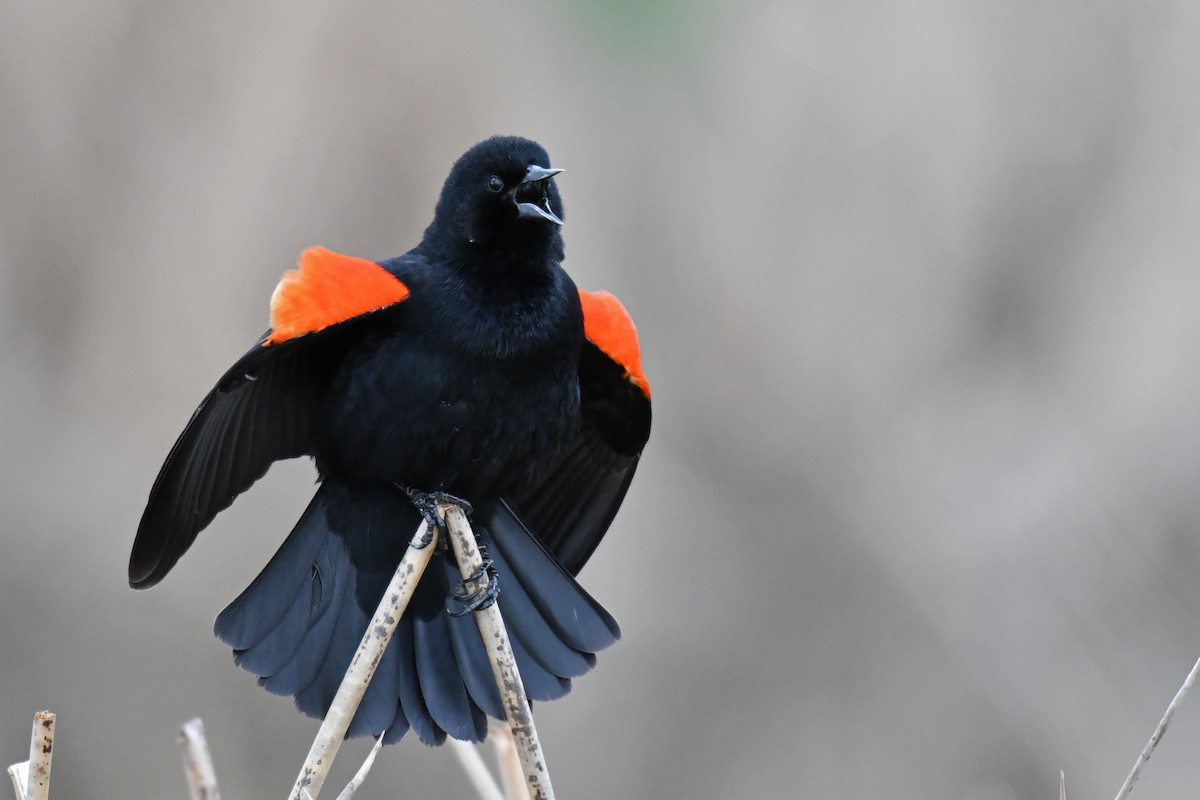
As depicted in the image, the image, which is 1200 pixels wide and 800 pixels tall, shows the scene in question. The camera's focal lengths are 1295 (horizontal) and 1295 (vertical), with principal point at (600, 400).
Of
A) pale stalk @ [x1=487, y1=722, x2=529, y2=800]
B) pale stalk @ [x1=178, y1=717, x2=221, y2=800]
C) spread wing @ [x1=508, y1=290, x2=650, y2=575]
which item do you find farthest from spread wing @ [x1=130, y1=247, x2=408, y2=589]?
pale stalk @ [x1=178, y1=717, x2=221, y2=800]

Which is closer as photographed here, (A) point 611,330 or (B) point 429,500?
(B) point 429,500

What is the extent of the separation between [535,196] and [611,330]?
33 cm

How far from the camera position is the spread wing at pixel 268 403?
7.04ft

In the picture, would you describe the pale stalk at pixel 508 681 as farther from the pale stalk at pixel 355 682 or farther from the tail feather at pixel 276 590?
the tail feather at pixel 276 590

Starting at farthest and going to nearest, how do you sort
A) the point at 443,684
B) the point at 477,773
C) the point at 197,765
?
the point at 443,684
the point at 477,773
the point at 197,765

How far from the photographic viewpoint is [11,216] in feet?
12.1

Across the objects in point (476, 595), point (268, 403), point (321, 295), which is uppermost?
point (321, 295)

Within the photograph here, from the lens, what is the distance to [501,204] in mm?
2381

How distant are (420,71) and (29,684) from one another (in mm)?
2109

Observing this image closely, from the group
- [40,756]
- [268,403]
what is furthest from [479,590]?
[40,756]

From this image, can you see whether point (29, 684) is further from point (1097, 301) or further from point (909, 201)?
point (1097, 301)

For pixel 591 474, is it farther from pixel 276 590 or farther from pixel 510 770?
pixel 510 770

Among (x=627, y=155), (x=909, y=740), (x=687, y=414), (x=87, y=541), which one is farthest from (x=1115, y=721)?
(x=87, y=541)

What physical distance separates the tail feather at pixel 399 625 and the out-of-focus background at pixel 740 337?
151 cm
